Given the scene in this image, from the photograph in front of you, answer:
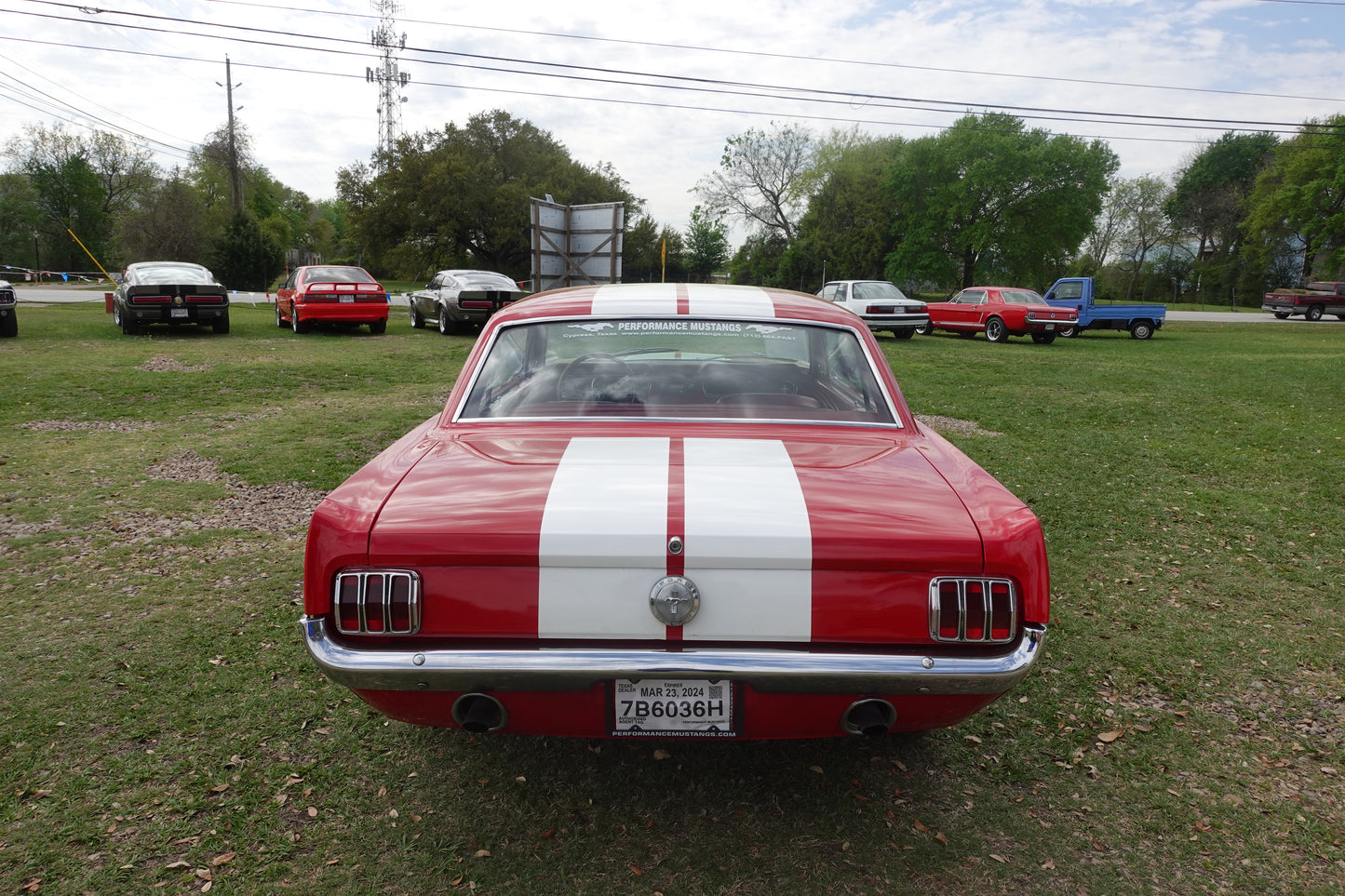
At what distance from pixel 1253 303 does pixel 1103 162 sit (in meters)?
16.1

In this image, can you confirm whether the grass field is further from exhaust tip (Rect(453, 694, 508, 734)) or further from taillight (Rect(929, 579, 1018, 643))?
taillight (Rect(929, 579, 1018, 643))

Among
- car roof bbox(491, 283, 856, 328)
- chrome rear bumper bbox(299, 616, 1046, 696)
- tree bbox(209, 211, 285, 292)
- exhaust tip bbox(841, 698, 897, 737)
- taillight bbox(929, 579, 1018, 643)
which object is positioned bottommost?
exhaust tip bbox(841, 698, 897, 737)

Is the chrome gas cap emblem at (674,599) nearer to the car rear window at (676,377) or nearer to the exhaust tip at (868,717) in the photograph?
the exhaust tip at (868,717)

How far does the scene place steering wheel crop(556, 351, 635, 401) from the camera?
3314 millimetres

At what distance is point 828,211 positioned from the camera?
180 feet

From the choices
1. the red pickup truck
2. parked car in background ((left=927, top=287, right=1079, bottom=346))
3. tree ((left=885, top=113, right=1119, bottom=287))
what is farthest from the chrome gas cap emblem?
tree ((left=885, top=113, right=1119, bottom=287))

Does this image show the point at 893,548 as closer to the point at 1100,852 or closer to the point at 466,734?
the point at 1100,852

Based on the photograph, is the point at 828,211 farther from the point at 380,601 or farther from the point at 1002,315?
the point at 380,601

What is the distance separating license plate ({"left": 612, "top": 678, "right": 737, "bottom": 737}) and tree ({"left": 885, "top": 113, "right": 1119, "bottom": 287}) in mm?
49708

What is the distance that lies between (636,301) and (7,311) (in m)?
16.6

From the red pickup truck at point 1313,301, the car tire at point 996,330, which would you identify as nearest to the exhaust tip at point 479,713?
the car tire at point 996,330

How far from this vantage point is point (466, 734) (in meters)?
3.07

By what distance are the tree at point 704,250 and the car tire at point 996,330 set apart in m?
42.5

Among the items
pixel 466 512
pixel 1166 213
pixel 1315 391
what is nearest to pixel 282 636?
pixel 466 512
